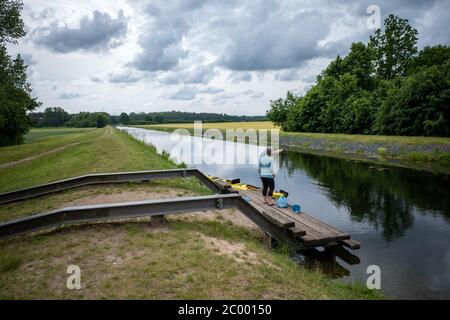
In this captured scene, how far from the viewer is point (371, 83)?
56219 millimetres

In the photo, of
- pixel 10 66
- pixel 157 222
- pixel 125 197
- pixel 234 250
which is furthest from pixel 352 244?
pixel 10 66

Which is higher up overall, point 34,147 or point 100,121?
point 100,121

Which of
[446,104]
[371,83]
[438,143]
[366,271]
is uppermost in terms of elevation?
[371,83]

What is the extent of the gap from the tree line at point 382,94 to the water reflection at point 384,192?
42.8 feet

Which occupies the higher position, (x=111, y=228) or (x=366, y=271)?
(x=111, y=228)

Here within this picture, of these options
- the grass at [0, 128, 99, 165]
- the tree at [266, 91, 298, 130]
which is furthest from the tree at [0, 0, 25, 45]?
the tree at [266, 91, 298, 130]

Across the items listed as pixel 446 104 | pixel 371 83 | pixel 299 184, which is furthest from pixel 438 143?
pixel 371 83

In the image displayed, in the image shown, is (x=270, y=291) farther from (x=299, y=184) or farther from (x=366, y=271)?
(x=299, y=184)

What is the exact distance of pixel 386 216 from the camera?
39.0 ft

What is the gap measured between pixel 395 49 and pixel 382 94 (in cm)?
2838

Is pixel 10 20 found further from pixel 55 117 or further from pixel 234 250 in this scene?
pixel 55 117

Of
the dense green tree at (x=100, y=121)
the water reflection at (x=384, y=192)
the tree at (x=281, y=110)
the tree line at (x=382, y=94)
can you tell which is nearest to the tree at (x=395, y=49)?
the tree line at (x=382, y=94)

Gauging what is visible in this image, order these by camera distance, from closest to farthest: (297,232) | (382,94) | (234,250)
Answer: (234,250) < (297,232) < (382,94)
